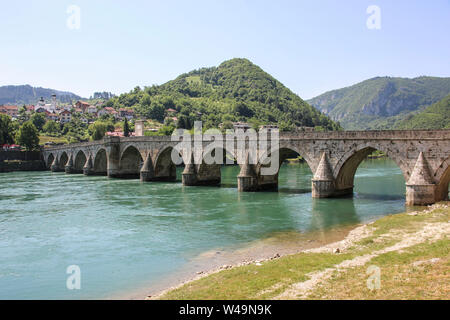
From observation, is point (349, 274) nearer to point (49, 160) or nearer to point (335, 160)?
point (335, 160)

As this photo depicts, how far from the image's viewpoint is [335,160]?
35.9 meters

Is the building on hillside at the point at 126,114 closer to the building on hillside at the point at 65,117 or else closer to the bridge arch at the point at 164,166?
the building on hillside at the point at 65,117

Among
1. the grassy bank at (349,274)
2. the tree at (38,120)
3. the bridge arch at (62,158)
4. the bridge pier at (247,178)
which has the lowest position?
the grassy bank at (349,274)

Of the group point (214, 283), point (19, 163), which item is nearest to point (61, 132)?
point (19, 163)

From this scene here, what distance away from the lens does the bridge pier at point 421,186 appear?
2917cm

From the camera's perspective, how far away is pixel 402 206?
31.2m

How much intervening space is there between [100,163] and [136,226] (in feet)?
169

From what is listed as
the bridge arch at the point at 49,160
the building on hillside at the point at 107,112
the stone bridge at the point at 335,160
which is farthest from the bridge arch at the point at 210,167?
the building on hillside at the point at 107,112

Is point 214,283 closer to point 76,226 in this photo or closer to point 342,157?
point 76,226

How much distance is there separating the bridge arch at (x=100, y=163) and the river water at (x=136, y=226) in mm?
27300

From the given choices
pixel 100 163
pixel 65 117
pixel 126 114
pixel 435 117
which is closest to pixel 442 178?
pixel 100 163

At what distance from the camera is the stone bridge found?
96.9 ft

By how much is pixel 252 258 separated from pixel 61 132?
132 m

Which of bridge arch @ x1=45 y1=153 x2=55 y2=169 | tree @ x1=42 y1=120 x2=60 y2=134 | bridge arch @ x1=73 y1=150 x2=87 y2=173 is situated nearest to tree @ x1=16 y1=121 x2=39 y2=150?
bridge arch @ x1=45 y1=153 x2=55 y2=169
